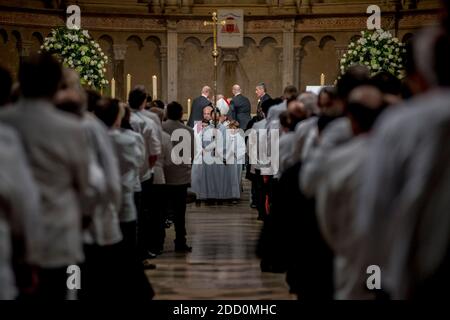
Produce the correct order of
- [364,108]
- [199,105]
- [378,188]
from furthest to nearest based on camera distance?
[199,105] → [364,108] → [378,188]

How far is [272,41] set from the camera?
2328 cm

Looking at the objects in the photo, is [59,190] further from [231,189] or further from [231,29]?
[231,29]

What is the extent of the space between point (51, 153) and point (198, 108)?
48.5 ft

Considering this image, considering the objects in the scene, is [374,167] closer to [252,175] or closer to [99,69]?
[252,175]

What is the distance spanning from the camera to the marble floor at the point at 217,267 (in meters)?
9.09

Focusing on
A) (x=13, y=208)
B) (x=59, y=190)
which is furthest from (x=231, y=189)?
(x=13, y=208)

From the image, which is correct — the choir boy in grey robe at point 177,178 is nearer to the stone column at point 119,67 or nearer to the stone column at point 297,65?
the stone column at point 119,67

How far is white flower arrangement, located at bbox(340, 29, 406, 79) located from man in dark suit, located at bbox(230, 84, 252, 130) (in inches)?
151

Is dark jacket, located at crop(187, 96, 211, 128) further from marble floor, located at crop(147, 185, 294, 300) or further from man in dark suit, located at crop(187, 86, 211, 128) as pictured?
marble floor, located at crop(147, 185, 294, 300)

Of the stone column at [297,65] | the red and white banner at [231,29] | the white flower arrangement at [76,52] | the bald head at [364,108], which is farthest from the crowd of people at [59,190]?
the stone column at [297,65]

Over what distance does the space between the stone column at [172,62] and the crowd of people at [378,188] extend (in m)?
15.7

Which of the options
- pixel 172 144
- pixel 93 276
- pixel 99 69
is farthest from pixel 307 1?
pixel 93 276

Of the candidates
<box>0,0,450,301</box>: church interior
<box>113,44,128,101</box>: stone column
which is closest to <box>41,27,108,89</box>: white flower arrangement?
<box>0,0,450,301</box>: church interior

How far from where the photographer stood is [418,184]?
3391 millimetres
